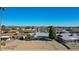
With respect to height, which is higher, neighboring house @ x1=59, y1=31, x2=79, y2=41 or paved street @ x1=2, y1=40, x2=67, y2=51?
neighboring house @ x1=59, y1=31, x2=79, y2=41

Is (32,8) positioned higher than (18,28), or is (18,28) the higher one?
(32,8)

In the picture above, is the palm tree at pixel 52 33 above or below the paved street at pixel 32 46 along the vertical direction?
above

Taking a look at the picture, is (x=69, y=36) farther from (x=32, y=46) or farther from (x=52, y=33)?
(x=32, y=46)

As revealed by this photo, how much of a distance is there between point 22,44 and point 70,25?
2.47ft

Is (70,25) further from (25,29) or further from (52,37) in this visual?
(25,29)

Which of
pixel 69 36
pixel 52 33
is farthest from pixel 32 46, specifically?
pixel 69 36

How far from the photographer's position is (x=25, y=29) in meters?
3.12

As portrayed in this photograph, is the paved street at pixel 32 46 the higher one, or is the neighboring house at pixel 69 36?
the neighboring house at pixel 69 36

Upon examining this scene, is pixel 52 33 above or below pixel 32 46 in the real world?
above

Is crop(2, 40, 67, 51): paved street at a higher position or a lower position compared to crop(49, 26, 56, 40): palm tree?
lower

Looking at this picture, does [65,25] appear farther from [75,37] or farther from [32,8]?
[32,8]

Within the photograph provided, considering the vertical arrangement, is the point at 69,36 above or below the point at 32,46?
above
